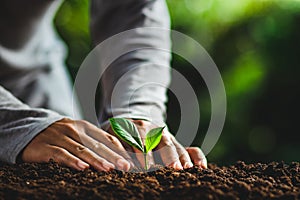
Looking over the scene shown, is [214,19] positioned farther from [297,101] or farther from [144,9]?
[144,9]

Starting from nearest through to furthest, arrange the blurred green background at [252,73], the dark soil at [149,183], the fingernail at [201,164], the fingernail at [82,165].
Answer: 1. the dark soil at [149,183]
2. the fingernail at [82,165]
3. the fingernail at [201,164]
4. the blurred green background at [252,73]

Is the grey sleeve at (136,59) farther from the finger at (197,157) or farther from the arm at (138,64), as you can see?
the finger at (197,157)

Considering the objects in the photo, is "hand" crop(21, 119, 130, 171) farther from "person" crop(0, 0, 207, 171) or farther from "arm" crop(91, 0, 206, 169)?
"arm" crop(91, 0, 206, 169)

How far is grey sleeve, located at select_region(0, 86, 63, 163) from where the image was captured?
1.13 meters

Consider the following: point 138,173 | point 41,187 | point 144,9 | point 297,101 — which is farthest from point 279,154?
point 41,187

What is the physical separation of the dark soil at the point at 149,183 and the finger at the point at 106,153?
0.03m

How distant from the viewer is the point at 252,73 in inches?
96.0

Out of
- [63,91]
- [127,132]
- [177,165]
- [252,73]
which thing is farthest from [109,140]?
[252,73]

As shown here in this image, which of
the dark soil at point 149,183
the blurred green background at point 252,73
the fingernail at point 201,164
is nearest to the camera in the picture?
the dark soil at point 149,183

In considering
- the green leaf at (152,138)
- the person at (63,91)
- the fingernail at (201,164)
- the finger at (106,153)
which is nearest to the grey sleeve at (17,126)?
the person at (63,91)

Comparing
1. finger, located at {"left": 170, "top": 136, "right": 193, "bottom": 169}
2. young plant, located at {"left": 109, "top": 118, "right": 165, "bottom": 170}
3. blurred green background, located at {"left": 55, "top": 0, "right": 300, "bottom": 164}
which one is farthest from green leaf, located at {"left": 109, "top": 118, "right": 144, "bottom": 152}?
blurred green background, located at {"left": 55, "top": 0, "right": 300, "bottom": 164}

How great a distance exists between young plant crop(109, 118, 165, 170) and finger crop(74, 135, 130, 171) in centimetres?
4

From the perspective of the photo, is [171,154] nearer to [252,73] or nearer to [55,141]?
[55,141]

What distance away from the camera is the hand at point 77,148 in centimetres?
105
